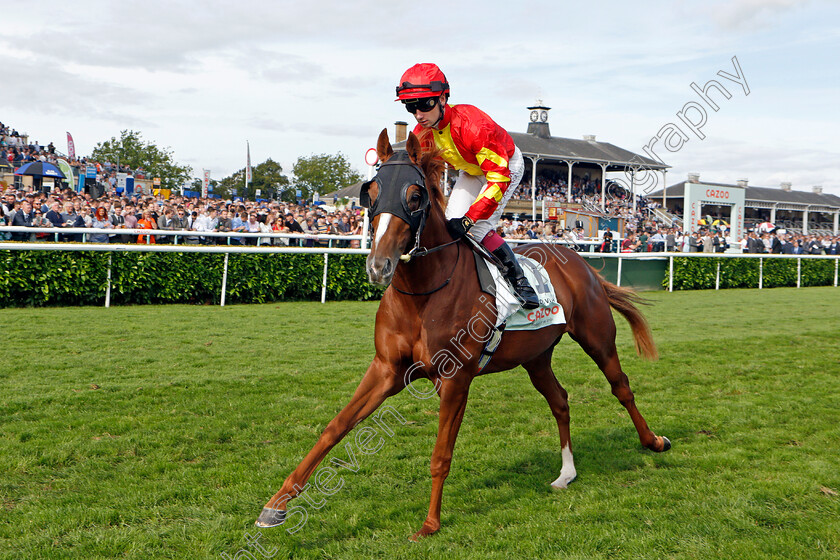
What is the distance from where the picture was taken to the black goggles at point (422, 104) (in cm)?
333

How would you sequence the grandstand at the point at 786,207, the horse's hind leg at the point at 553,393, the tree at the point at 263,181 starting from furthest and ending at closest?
the tree at the point at 263,181 → the grandstand at the point at 786,207 → the horse's hind leg at the point at 553,393

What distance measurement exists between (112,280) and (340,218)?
7.08 metres

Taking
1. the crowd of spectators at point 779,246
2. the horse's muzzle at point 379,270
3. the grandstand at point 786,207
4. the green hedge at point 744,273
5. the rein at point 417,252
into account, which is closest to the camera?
the horse's muzzle at point 379,270

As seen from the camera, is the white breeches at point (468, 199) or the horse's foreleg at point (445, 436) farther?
the white breeches at point (468, 199)

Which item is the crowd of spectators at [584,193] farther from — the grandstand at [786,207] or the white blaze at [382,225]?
the white blaze at [382,225]

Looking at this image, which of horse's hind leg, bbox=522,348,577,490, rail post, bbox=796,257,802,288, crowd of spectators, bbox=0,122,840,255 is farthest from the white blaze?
rail post, bbox=796,257,802,288

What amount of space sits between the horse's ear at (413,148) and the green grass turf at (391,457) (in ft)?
5.59

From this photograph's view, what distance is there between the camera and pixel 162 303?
10.3 meters

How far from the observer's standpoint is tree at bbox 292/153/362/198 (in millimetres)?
57406

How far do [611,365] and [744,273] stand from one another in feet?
50.5

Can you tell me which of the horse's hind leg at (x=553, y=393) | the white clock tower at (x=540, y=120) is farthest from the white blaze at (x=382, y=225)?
the white clock tower at (x=540, y=120)

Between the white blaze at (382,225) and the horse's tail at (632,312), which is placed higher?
the white blaze at (382,225)

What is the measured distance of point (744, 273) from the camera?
1792 cm

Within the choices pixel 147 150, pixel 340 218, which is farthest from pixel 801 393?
pixel 147 150
